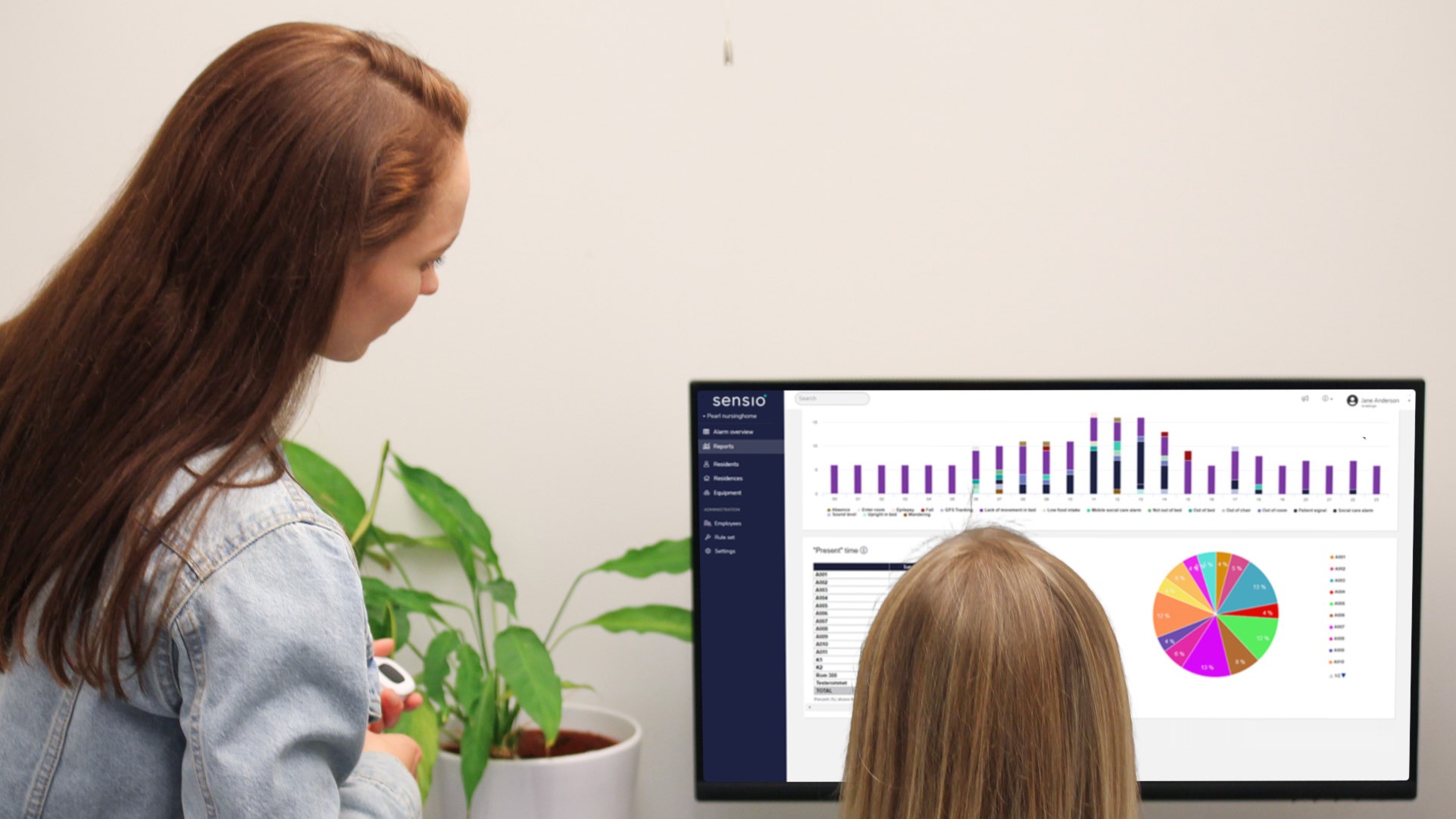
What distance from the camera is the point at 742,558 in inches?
46.2

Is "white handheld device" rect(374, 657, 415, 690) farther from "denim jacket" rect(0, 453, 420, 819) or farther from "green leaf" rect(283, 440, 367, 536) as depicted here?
"denim jacket" rect(0, 453, 420, 819)

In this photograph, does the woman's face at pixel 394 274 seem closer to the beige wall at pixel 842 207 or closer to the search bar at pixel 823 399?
the search bar at pixel 823 399

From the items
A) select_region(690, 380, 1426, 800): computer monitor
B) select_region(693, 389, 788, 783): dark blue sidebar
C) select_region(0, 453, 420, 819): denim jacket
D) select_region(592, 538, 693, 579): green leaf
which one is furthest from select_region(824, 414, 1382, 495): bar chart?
select_region(0, 453, 420, 819): denim jacket

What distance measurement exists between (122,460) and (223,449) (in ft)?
0.17

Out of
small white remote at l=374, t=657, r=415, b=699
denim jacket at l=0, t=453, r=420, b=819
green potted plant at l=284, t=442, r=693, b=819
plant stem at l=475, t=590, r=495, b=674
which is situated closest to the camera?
denim jacket at l=0, t=453, r=420, b=819

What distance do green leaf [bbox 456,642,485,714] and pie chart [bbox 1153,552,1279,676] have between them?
27.5 inches

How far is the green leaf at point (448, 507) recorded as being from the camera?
4.23ft

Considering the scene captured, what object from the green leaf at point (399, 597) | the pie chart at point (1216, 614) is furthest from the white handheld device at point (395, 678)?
the pie chart at point (1216, 614)

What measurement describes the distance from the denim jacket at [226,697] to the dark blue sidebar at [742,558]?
21.4 inches

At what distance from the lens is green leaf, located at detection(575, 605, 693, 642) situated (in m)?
1.24

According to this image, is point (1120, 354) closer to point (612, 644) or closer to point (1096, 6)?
point (1096, 6)

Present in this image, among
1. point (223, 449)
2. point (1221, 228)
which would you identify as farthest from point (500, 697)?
point (1221, 228)

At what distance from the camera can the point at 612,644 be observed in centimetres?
139

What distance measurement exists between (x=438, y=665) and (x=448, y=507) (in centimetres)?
19
